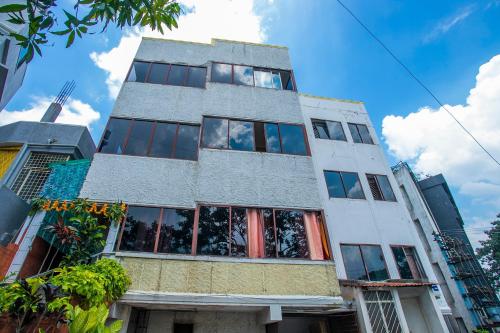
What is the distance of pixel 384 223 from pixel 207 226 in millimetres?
8175

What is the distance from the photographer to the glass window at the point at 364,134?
14.0m

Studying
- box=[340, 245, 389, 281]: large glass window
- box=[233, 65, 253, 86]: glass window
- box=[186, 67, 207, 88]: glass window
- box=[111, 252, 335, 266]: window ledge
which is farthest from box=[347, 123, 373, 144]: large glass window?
box=[186, 67, 207, 88]: glass window

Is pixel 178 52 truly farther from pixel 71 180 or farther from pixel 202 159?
pixel 71 180

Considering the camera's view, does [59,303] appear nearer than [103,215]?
Yes

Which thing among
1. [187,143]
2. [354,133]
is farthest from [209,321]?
[354,133]

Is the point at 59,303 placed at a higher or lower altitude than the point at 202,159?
lower

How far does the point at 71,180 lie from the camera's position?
8.17 meters

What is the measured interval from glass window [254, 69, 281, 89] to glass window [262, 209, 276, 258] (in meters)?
6.65

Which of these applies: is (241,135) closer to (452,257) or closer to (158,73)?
(158,73)

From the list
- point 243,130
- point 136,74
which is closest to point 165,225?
point 243,130

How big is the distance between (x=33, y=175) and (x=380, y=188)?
1508 cm

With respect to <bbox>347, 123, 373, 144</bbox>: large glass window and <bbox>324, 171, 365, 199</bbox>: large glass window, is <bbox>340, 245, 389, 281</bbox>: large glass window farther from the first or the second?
<bbox>347, 123, 373, 144</bbox>: large glass window

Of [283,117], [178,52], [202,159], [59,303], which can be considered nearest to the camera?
[59,303]

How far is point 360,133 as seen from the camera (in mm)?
14180
